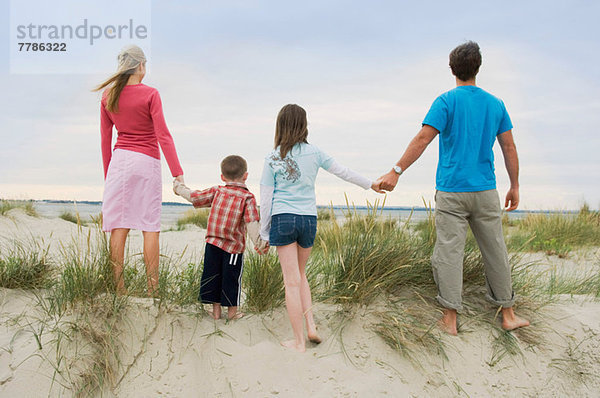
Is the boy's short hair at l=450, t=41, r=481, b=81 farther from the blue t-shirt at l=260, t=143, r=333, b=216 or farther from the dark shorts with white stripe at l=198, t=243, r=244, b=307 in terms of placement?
the dark shorts with white stripe at l=198, t=243, r=244, b=307

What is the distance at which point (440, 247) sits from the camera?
12.2 feet

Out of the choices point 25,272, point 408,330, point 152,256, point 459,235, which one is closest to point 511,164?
point 459,235

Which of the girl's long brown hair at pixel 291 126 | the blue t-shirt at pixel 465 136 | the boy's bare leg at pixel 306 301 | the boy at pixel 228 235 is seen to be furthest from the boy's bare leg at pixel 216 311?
the blue t-shirt at pixel 465 136

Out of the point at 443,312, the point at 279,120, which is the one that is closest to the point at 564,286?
the point at 443,312

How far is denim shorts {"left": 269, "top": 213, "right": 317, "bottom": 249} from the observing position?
3.35 meters

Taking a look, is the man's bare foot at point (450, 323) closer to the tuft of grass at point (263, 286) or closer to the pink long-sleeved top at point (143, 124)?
the tuft of grass at point (263, 286)

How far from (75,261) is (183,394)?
133 centimetres

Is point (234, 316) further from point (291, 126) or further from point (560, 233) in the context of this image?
point (560, 233)

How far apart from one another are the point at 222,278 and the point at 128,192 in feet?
3.93

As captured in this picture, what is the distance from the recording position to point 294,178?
3389 millimetres

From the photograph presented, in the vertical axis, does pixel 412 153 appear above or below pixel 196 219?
above

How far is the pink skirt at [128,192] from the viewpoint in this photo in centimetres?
412

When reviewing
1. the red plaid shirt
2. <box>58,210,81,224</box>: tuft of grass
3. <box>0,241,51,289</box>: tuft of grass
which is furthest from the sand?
<box>58,210,81,224</box>: tuft of grass

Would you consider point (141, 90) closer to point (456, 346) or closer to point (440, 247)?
point (440, 247)
